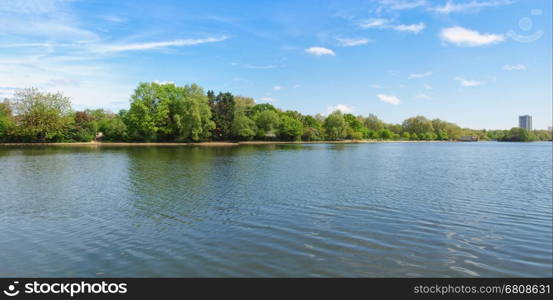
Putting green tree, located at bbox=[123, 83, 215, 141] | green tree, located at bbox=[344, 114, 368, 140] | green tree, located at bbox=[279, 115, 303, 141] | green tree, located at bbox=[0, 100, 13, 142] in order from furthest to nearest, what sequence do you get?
green tree, located at bbox=[344, 114, 368, 140] < green tree, located at bbox=[279, 115, 303, 141] < green tree, located at bbox=[123, 83, 215, 141] < green tree, located at bbox=[0, 100, 13, 142]

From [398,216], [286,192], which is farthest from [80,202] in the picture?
[398,216]

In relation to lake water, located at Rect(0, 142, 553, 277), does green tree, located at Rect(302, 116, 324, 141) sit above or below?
above

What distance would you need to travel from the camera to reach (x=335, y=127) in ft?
464

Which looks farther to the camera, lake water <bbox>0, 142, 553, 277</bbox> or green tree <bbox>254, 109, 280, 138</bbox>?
green tree <bbox>254, 109, 280, 138</bbox>

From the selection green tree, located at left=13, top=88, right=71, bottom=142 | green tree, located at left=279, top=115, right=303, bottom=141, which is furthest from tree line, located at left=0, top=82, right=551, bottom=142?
green tree, located at left=279, top=115, right=303, bottom=141

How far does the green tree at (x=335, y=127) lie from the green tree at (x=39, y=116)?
97149mm

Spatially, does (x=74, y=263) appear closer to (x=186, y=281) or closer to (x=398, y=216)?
(x=186, y=281)

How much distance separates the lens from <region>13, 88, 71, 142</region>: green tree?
3396 inches

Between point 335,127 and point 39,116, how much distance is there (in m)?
105

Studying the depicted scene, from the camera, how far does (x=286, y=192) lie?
20953 millimetres

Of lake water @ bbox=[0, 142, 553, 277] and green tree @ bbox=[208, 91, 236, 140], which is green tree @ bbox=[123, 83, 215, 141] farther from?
lake water @ bbox=[0, 142, 553, 277]

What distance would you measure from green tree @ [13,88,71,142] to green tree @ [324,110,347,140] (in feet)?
319

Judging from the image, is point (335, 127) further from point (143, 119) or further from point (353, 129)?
point (143, 119)

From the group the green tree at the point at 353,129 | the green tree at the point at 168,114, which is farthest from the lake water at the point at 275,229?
the green tree at the point at 353,129
